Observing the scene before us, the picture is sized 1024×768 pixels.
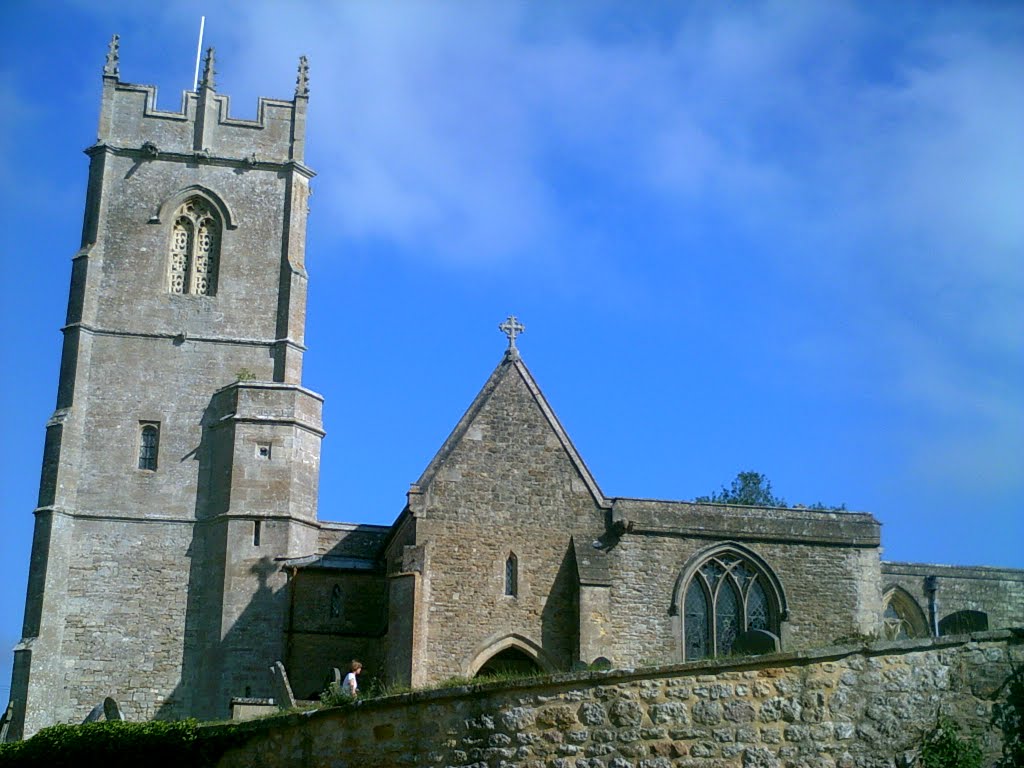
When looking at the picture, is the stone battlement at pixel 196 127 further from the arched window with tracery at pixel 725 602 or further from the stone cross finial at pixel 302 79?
the arched window with tracery at pixel 725 602

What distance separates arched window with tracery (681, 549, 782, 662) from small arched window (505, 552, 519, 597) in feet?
11.6

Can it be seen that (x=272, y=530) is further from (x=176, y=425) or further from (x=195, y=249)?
(x=195, y=249)

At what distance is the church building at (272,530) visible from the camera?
28328mm

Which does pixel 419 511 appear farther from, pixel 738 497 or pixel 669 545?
pixel 738 497

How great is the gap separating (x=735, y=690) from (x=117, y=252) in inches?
1049

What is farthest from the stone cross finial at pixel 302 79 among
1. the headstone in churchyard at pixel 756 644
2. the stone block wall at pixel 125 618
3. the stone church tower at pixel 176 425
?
the headstone in churchyard at pixel 756 644

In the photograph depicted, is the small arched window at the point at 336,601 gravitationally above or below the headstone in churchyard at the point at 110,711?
above

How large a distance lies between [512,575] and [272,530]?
286 inches

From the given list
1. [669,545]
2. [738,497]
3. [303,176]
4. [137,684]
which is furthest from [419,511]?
[738,497]

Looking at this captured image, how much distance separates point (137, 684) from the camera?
108 ft

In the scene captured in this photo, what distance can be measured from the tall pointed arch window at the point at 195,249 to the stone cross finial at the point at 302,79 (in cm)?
450

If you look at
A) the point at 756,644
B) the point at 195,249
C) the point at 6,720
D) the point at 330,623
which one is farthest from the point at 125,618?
the point at 756,644

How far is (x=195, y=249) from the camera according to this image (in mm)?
37906

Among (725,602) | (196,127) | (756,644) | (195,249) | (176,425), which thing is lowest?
(756,644)
